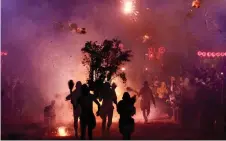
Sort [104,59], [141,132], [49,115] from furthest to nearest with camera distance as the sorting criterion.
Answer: [49,115]
[104,59]
[141,132]

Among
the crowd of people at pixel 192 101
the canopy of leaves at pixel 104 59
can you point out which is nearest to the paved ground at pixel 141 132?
the crowd of people at pixel 192 101

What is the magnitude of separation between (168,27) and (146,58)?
3804 mm

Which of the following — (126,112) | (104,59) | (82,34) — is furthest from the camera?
(82,34)

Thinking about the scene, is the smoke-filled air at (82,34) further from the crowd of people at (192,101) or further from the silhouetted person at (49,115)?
the crowd of people at (192,101)

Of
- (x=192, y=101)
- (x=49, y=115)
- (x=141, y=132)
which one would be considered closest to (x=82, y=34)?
(x=49, y=115)

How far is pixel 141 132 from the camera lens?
13094 millimetres

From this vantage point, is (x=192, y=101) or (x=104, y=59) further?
(x=192, y=101)

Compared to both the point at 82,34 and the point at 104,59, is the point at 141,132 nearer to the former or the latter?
the point at 104,59

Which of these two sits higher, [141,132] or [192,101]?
[192,101]

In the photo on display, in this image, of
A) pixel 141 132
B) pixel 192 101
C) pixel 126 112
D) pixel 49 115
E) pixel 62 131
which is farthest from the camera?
pixel 49 115

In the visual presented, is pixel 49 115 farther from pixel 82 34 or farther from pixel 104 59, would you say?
pixel 82 34

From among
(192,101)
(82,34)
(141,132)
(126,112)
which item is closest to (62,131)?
(141,132)

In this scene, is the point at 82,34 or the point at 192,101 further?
the point at 82,34

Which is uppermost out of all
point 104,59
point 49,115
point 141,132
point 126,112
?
point 104,59
